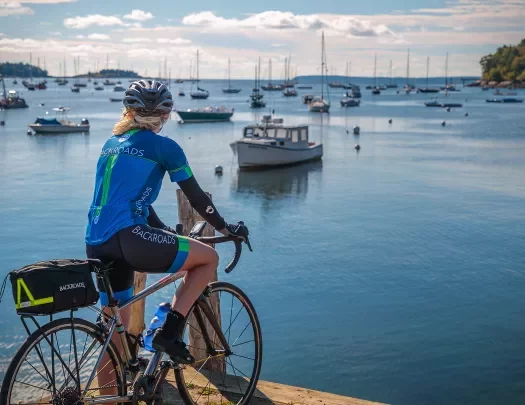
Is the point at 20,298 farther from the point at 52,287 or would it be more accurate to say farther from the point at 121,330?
the point at 121,330

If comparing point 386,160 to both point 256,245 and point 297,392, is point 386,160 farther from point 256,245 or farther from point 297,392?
point 297,392

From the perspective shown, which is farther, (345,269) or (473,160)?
(473,160)

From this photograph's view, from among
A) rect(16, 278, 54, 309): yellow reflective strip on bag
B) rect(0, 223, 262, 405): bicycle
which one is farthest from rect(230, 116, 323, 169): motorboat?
rect(16, 278, 54, 309): yellow reflective strip on bag

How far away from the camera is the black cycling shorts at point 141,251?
399cm

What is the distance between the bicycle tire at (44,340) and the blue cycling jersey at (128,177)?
0.47 metres

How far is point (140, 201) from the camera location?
160 inches

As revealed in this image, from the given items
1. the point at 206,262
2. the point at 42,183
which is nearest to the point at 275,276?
the point at 206,262

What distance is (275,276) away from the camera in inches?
738

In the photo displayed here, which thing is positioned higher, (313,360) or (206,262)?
(206,262)

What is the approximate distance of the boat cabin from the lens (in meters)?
45.7

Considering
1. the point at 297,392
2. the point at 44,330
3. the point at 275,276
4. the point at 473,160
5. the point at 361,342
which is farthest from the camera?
the point at 473,160

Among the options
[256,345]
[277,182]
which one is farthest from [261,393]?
[277,182]

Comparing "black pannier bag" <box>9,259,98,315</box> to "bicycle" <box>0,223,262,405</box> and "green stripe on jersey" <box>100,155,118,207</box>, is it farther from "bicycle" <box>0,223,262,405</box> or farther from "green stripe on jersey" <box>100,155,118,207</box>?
"green stripe on jersey" <box>100,155,118,207</box>

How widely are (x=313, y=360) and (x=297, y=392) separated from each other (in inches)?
289
